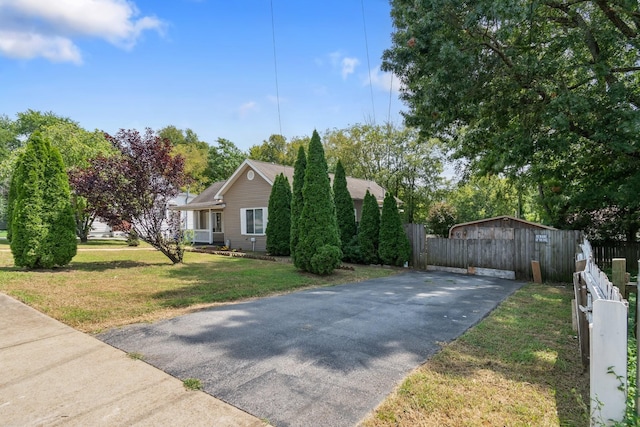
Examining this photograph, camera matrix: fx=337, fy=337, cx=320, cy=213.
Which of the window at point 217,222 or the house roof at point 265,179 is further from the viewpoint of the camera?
the window at point 217,222

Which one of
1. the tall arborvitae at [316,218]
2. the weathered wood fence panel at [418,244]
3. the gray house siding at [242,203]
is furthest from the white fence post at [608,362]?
the gray house siding at [242,203]

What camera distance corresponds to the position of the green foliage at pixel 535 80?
7461mm

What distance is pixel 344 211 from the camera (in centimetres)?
1384

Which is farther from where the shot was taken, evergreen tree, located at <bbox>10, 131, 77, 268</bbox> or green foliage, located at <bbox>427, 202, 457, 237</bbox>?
green foliage, located at <bbox>427, 202, 457, 237</bbox>

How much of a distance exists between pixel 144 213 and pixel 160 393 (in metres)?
9.66

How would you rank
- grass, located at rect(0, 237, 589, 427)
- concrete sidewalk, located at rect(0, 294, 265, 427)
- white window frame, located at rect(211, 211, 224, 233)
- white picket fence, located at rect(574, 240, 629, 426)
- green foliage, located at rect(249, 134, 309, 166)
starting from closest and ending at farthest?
white picket fence, located at rect(574, 240, 629, 426) < concrete sidewalk, located at rect(0, 294, 265, 427) < grass, located at rect(0, 237, 589, 427) < white window frame, located at rect(211, 211, 224, 233) < green foliage, located at rect(249, 134, 309, 166)

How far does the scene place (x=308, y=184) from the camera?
10.4 m

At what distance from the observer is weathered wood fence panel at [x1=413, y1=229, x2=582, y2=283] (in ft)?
31.8

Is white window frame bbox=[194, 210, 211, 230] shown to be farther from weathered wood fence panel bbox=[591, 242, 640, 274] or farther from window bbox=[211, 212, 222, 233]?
weathered wood fence panel bbox=[591, 242, 640, 274]

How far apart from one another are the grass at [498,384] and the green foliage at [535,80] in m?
5.22

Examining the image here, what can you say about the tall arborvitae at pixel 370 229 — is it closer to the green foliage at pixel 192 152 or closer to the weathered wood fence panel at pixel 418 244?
the weathered wood fence panel at pixel 418 244

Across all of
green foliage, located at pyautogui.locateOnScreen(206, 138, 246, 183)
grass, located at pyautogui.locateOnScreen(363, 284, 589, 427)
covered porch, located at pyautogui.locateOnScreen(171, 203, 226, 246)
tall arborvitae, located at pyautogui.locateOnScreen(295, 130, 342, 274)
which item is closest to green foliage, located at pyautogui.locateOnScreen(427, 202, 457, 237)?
tall arborvitae, located at pyautogui.locateOnScreen(295, 130, 342, 274)

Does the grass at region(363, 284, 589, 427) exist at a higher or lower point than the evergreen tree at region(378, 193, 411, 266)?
lower

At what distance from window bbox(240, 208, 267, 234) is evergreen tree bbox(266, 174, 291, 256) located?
2.16 m
